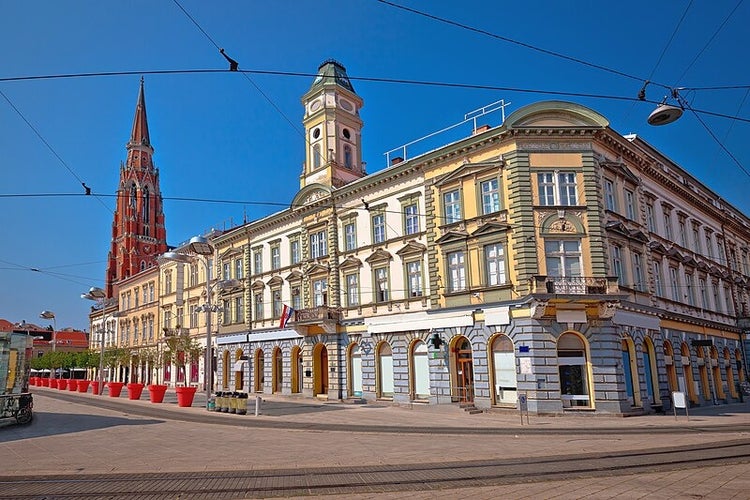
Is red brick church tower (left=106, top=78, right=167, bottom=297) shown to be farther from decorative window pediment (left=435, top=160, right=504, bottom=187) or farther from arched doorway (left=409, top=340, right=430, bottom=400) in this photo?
decorative window pediment (left=435, top=160, right=504, bottom=187)

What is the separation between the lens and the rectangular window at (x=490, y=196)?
28.0 metres

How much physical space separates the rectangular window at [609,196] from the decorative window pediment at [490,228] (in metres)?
5.06

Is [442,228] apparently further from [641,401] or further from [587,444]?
[587,444]

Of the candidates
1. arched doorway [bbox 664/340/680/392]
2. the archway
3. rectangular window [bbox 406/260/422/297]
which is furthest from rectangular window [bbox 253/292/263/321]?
arched doorway [bbox 664/340/680/392]

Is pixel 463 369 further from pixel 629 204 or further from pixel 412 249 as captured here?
pixel 629 204

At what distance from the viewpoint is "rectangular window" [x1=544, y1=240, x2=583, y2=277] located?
86.1 feet

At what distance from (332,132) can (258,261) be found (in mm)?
11490

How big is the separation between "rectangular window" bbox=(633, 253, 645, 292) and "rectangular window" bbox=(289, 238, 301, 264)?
21.3m

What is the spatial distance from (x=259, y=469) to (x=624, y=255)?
72.1 ft

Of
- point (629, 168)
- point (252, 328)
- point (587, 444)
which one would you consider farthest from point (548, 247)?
point (252, 328)

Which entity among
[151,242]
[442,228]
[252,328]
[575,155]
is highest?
[151,242]

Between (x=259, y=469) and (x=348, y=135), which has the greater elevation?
(x=348, y=135)

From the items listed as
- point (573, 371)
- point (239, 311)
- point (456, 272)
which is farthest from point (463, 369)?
point (239, 311)

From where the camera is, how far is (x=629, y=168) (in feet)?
99.6
